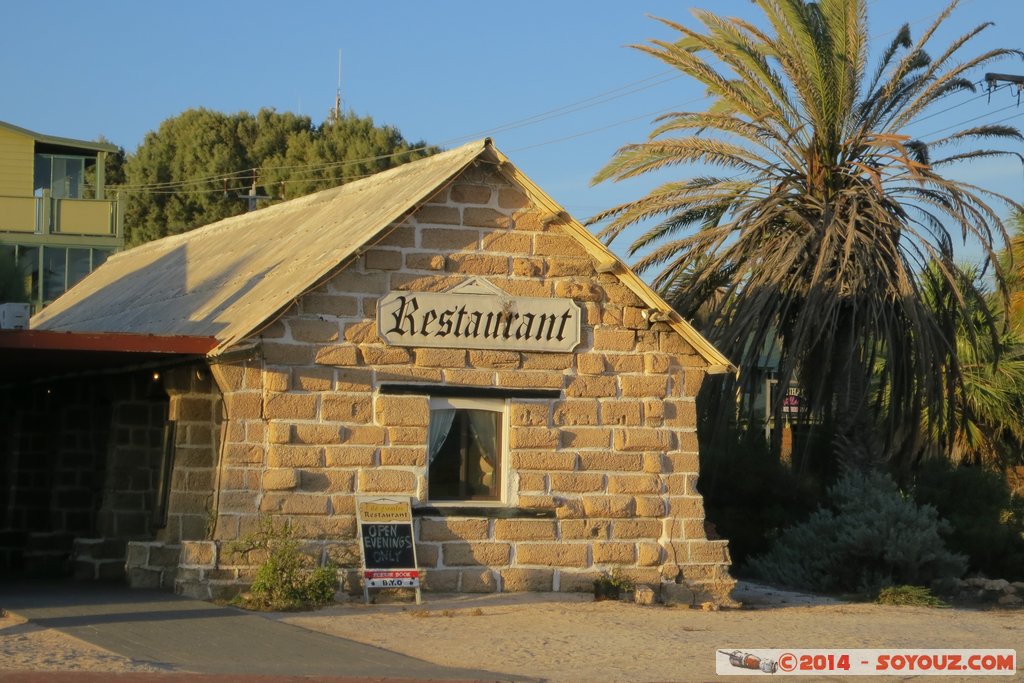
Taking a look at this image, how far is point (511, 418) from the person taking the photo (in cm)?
1459

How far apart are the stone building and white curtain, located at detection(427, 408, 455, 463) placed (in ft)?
0.05

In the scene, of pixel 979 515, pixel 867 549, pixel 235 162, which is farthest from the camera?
pixel 235 162

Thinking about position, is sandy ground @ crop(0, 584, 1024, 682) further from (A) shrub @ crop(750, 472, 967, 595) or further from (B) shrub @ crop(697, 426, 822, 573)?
(B) shrub @ crop(697, 426, 822, 573)

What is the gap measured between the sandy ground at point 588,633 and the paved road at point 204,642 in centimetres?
27

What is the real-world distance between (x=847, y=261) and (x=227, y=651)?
11.7m

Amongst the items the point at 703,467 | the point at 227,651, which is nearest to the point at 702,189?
the point at 703,467

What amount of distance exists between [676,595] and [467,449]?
2720 mm

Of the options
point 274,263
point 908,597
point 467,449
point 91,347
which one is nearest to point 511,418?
point 467,449

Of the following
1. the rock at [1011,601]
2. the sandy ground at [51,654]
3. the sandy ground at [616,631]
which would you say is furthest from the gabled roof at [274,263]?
the rock at [1011,601]

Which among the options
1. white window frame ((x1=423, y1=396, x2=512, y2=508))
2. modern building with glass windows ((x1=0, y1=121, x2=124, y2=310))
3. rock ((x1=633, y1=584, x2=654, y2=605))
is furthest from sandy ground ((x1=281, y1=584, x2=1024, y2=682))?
modern building with glass windows ((x1=0, y1=121, x2=124, y2=310))

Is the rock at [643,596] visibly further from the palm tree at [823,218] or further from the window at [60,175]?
the window at [60,175]

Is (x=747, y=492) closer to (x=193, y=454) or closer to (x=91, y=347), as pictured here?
(x=193, y=454)

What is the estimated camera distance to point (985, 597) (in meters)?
17.2

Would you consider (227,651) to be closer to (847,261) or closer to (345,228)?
(345,228)
